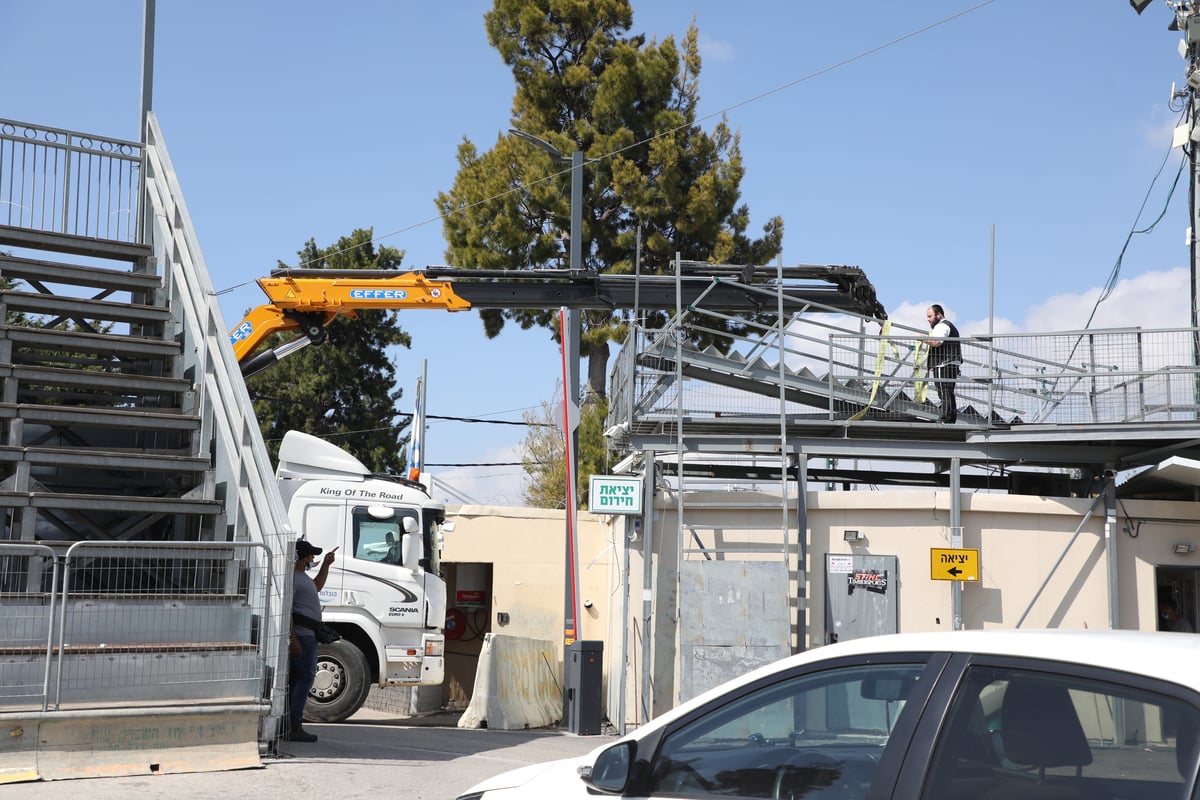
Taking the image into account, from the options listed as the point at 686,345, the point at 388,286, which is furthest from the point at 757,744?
the point at 388,286

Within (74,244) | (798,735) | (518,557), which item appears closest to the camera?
(798,735)

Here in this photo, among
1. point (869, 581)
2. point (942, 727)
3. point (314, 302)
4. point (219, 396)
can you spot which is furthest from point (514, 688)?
point (942, 727)

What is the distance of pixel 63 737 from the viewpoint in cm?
894

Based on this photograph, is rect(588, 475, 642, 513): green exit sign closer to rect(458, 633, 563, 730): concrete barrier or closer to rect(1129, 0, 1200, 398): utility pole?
rect(458, 633, 563, 730): concrete barrier

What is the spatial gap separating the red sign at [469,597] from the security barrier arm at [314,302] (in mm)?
5317

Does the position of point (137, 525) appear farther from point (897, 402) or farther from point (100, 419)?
point (897, 402)

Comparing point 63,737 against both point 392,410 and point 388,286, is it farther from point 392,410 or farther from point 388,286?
point 392,410

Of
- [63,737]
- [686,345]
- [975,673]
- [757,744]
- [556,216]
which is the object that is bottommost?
[63,737]

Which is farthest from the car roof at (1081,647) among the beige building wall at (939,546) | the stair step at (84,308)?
the beige building wall at (939,546)

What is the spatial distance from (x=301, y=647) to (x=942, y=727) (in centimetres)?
854

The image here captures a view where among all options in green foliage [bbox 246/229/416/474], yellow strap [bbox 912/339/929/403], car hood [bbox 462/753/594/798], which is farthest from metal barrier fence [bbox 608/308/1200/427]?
green foliage [bbox 246/229/416/474]

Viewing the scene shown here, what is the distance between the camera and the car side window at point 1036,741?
3.33 metres

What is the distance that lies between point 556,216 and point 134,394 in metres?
19.1

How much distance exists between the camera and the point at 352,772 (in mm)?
9609
